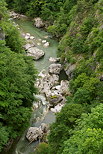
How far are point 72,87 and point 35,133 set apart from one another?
6.57m

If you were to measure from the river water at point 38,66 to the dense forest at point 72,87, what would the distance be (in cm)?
153

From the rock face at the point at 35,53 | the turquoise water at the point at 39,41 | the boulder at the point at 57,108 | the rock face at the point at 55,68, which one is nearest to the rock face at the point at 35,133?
the boulder at the point at 57,108

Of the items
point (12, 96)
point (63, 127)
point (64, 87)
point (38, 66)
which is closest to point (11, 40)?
point (38, 66)

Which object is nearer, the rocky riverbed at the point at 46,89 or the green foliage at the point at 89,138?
the green foliage at the point at 89,138

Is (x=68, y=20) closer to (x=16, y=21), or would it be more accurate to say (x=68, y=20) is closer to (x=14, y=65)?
(x=16, y=21)

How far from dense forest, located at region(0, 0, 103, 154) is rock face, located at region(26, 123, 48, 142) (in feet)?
4.39

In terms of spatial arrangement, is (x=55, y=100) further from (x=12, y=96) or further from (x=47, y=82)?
(x=12, y=96)

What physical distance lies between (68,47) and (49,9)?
723 inches

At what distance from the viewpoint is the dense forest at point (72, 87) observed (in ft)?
49.2

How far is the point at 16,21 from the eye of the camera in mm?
52500

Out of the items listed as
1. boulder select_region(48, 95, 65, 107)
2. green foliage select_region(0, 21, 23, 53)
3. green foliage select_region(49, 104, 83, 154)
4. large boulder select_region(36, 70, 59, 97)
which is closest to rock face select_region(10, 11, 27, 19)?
large boulder select_region(36, 70, 59, 97)

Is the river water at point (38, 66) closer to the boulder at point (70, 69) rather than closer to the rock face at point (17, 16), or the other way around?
the rock face at point (17, 16)

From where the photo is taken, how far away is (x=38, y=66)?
36344 mm

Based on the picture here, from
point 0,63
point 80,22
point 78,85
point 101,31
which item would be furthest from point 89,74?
point 80,22
